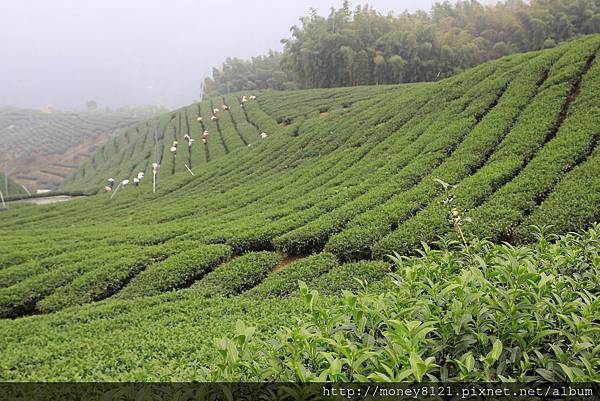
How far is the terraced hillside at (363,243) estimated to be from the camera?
3660 mm

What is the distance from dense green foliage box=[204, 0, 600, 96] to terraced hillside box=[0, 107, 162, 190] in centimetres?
3825

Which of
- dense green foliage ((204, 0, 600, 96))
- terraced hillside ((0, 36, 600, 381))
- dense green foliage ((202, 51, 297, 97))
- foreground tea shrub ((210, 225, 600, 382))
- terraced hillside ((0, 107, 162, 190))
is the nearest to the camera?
foreground tea shrub ((210, 225, 600, 382))

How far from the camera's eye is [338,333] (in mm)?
3248

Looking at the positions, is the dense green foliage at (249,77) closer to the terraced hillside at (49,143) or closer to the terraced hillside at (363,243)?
the terraced hillside at (49,143)

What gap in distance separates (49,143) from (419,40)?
2548 inches

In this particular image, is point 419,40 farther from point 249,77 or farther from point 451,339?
point 451,339

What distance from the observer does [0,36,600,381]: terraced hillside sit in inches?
144

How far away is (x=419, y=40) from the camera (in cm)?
5359

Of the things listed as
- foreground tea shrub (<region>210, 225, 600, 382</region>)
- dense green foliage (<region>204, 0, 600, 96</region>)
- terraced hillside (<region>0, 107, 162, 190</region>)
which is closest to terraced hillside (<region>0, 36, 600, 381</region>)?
foreground tea shrub (<region>210, 225, 600, 382</region>)

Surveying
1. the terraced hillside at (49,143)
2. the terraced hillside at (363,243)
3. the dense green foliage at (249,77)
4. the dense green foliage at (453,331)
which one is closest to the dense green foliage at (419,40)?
the dense green foliage at (249,77)

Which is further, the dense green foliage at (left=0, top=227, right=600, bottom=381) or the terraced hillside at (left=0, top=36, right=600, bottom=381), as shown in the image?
the terraced hillside at (left=0, top=36, right=600, bottom=381)

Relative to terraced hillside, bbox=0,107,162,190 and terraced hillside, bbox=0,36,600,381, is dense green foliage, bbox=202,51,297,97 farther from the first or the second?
terraced hillside, bbox=0,36,600,381

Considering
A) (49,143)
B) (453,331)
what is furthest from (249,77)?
(453,331)

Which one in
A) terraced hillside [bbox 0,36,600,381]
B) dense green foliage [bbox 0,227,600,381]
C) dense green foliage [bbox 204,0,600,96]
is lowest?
terraced hillside [bbox 0,36,600,381]
